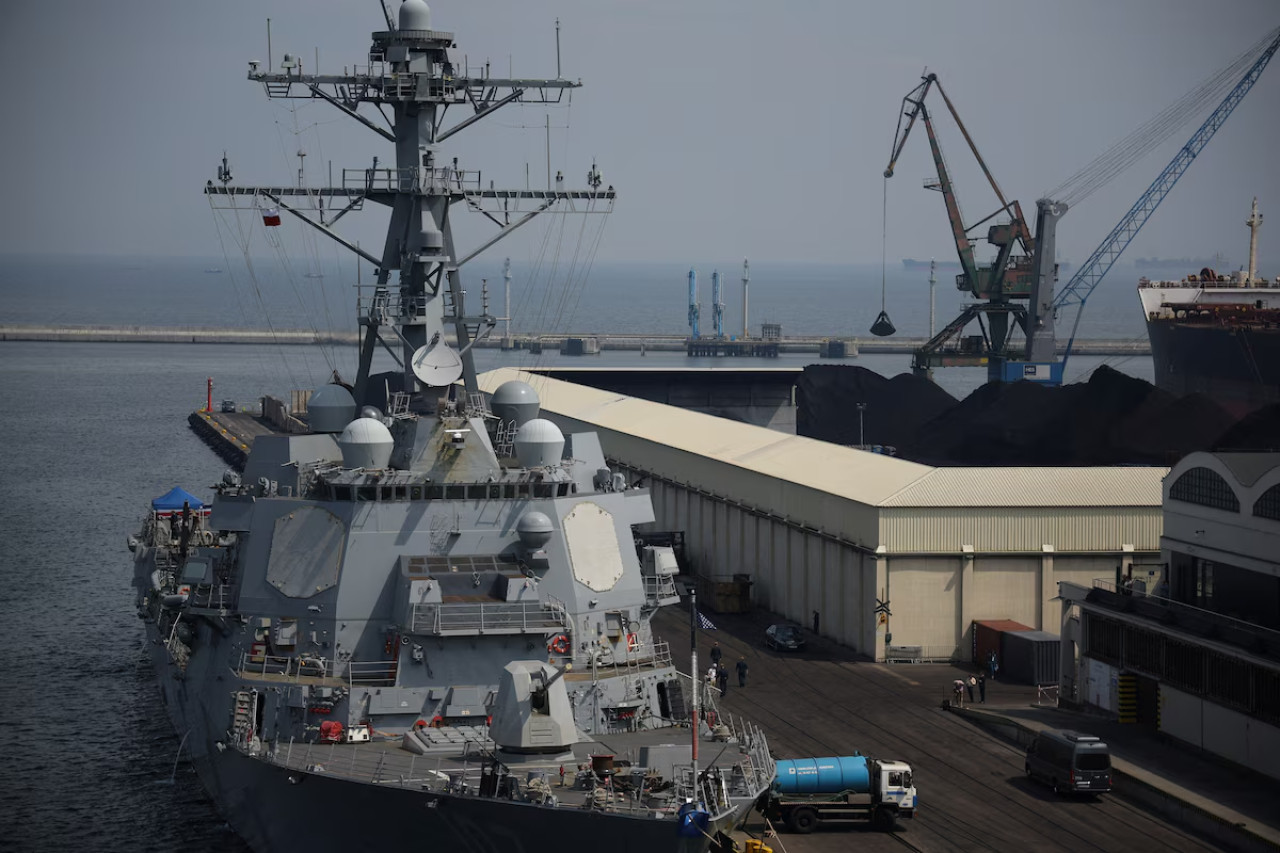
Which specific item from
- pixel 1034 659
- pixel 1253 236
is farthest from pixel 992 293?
pixel 1034 659

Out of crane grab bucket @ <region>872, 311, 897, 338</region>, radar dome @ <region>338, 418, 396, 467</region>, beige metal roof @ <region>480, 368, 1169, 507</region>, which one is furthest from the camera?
crane grab bucket @ <region>872, 311, 897, 338</region>

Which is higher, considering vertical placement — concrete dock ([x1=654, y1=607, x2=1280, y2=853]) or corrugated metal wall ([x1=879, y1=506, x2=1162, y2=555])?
corrugated metal wall ([x1=879, y1=506, x2=1162, y2=555])

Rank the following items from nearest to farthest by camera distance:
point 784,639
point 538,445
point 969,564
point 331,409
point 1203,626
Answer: point 538,445 → point 331,409 → point 1203,626 → point 969,564 → point 784,639

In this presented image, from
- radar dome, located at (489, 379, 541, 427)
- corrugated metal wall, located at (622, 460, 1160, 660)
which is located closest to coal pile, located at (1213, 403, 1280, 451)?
corrugated metal wall, located at (622, 460, 1160, 660)

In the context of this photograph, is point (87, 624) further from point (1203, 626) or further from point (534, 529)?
point (1203, 626)

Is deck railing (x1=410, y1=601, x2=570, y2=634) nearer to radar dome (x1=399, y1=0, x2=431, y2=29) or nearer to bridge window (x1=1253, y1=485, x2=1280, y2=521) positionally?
radar dome (x1=399, y1=0, x2=431, y2=29)

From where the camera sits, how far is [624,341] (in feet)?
574

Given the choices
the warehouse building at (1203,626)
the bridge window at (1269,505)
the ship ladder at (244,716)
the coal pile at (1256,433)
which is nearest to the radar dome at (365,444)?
the ship ladder at (244,716)

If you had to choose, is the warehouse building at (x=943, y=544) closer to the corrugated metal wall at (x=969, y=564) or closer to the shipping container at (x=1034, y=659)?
the corrugated metal wall at (x=969, y=564)

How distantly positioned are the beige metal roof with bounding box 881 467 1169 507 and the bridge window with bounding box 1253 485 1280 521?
27.0 ft

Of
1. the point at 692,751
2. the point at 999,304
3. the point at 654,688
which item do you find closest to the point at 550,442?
the point at 654,688

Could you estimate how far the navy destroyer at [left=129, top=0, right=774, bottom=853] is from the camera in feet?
70.0

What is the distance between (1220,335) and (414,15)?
192 feet

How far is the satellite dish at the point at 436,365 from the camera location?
27.6 metres
